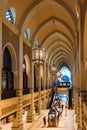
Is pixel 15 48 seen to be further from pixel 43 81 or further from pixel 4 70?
pixel 43 81

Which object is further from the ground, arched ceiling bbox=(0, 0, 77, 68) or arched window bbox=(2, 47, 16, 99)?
arched ceiling bbox=(0, 0, 77, 68)

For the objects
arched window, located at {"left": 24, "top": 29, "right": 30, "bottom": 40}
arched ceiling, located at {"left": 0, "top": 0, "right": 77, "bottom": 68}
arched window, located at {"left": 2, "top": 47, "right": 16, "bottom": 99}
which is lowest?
arched window, located at {"left": 2, "top": 47, "right": 16, "bottom": 99}

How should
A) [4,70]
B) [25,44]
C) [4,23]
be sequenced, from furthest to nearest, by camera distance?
[25,44], [4,70], [4,23]

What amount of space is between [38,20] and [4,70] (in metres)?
7.36

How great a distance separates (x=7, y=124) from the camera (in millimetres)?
24766

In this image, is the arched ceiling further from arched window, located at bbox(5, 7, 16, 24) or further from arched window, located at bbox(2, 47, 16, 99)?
arched window, located at bbox(2, 47, 16, 99)

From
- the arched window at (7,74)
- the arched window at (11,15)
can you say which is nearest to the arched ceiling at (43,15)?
the arched window at (11,15)

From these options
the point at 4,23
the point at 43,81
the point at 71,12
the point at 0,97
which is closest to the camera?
the point at 0,97

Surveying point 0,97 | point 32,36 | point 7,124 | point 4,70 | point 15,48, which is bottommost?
point 7,124

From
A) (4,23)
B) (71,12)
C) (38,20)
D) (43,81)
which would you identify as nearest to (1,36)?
(4,23)

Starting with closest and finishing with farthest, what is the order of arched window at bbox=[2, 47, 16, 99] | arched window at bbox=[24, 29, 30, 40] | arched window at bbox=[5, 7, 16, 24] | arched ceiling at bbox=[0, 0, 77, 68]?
arched window at bbox=[2, 47, 16, 99], arched window at bbox=[5, 7, 16, 24], arched ceiling at bbox=[0, 0, 77, 68], arched window at bbox=[24, 29, 30, 40]

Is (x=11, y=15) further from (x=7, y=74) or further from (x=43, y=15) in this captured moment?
(x=43, y=15)

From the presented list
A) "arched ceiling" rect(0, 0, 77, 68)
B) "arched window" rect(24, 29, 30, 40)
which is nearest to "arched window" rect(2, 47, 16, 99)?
"arched ceiling" rect(0, 0, 77, 68)

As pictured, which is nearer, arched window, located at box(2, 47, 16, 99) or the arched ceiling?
arched window, located at box(2, 47, 16, 99)
